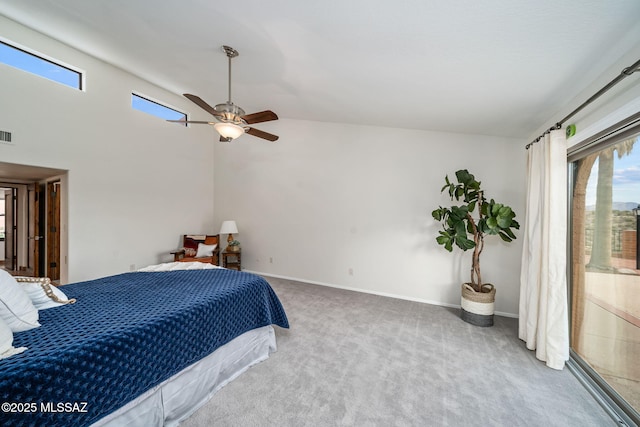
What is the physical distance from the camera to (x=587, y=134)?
204 centimetres

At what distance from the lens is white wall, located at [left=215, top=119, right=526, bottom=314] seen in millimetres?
3609

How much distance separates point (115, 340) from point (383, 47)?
273cm

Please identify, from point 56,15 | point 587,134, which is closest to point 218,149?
point 56,15

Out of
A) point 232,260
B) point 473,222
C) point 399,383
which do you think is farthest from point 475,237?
point 232,260

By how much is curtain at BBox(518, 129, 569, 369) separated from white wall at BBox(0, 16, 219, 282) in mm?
5914

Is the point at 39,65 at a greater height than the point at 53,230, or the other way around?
the point at 39,65

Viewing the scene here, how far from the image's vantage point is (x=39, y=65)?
129 inches

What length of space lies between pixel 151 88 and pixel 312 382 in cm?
543

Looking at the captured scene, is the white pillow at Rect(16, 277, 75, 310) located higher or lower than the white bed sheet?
higher

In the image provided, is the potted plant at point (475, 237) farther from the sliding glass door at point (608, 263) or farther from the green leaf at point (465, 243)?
the sliding glass door at point (608, 263)

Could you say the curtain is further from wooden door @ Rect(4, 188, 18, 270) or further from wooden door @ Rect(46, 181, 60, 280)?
wooden door @ Rect(4, 188, 18, 270)

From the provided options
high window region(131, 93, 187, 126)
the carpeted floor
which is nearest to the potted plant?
the carpeted floor

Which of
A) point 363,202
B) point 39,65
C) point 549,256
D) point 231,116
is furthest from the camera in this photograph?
point 363,202

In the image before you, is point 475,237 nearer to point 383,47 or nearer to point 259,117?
point 383,47
